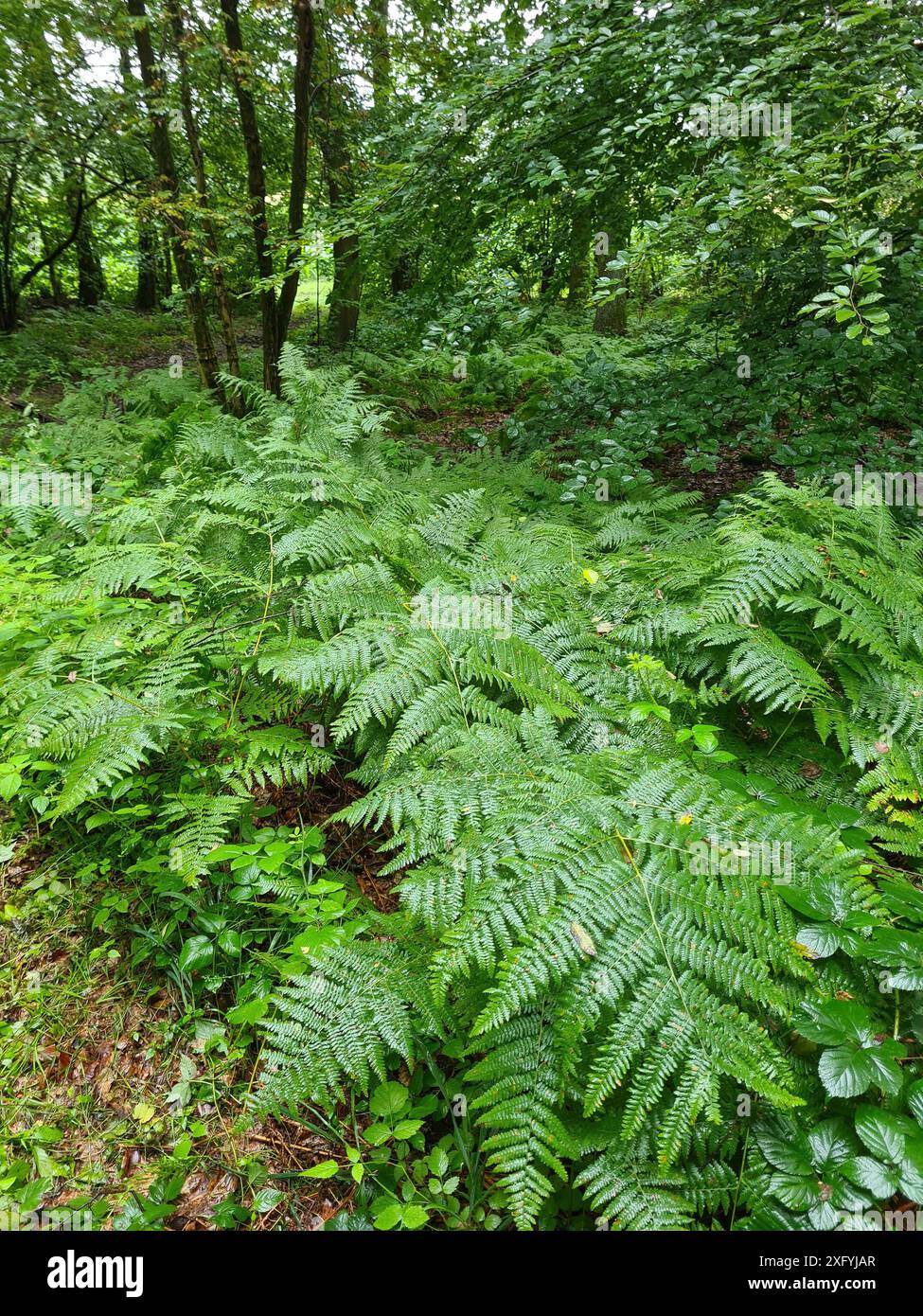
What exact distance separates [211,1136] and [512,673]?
1.77 meters

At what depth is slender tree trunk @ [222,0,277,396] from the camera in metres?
5.69

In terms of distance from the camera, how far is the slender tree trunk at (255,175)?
18.7 ft

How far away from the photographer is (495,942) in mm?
1633

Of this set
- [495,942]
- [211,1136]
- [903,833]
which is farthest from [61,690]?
[903,833]

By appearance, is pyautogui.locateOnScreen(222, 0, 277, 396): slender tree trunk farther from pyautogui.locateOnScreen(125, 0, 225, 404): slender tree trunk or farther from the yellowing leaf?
the yellowing leaf

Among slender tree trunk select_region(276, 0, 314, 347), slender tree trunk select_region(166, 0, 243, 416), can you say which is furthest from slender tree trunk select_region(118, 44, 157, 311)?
slender tree trunk select_region(276, 0, 314, 347)

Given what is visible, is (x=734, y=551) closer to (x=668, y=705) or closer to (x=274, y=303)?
(x=668, y=705)
